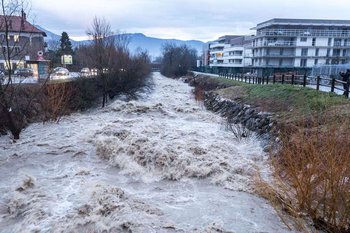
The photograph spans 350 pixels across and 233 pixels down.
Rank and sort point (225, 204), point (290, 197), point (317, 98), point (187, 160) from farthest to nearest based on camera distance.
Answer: point (317, 98), point (187, 160), point (225, 204), point (290, 197)

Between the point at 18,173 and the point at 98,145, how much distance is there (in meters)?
3.60

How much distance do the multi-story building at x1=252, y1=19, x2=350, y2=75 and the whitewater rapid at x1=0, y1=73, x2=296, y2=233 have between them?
52.9m

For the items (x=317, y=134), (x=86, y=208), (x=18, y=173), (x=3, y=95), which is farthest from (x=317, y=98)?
(x=3, y=95)

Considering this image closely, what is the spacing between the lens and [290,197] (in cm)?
745

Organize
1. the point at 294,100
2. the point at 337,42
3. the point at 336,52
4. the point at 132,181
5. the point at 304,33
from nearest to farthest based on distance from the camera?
the point at 132,181 → the point at 294,100 → the point at 304,33 → the point at 337,42 → the point at 336,52

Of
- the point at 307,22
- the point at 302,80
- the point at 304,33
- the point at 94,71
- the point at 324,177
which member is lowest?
the point at 324,177

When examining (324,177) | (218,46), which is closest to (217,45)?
(218,46)

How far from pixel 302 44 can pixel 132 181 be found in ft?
207

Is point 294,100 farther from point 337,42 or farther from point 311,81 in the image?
point 337,42

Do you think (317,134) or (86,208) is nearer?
(317,134)

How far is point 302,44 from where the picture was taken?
2539 inches

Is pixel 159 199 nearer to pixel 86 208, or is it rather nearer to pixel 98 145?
pixel 86 208

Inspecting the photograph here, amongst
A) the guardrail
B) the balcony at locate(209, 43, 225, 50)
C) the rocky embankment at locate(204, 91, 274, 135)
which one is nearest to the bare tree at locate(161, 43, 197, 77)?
the balcony at locate(209, 43, 225, 50)

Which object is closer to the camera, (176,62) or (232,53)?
(176,62)
